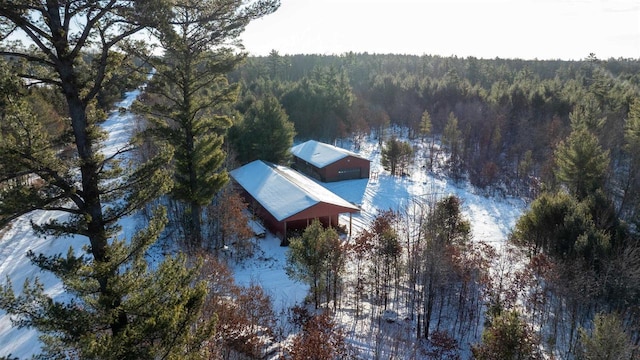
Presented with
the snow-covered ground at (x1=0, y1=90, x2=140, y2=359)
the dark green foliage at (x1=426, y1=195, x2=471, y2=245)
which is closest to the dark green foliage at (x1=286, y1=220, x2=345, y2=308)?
the dark green foliage at (x1=426, y1=195, x2=471, y2=245)

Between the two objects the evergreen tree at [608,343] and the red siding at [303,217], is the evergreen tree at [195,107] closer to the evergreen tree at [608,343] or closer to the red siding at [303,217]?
the red siding at [303,217]

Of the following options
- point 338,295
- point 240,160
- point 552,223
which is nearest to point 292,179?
point 240,160

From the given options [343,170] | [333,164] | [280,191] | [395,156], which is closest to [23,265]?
[280,191]

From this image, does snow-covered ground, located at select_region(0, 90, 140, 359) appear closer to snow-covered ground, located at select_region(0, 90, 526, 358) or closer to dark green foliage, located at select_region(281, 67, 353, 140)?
snow-covered ground, located at select_region(0, 90, 526, 358)

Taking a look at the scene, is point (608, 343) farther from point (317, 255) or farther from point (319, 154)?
point (319, 154)

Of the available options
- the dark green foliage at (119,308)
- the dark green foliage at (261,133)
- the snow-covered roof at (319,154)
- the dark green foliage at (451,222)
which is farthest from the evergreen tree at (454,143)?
the dark green foliage at (119,308)

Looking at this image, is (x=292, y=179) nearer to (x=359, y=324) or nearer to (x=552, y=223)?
(x=359, y=324)
